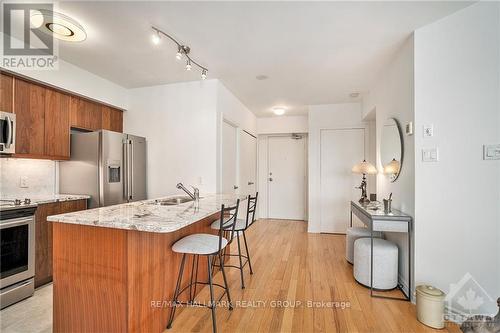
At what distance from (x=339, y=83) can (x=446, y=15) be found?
1553 mm

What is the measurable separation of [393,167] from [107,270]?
2.82 m

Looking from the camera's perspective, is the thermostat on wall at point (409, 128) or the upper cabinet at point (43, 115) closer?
the thermostat on wall at point (409, 128)

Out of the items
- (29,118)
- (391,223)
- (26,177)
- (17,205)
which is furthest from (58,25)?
(391,223)

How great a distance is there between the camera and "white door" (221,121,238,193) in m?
3.81

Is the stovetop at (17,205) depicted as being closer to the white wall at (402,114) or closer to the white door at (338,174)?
the white wall at (402,114)

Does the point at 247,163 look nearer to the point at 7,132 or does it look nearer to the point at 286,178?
the point at 286,178

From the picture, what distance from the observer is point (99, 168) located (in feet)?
9.97

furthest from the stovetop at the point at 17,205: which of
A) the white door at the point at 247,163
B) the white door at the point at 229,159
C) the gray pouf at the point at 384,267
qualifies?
the gray pouf at the point at 384,267

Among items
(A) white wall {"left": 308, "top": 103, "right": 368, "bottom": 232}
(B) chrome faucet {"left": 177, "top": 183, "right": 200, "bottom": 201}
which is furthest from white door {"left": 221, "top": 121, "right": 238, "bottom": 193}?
(A) white wall {"left": 308, "top": 103, "right": 368, "bottom": 232}

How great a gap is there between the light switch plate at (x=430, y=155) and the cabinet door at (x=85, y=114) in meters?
4.00

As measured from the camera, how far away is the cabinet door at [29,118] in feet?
8.34

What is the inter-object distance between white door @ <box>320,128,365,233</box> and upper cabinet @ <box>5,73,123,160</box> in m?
4.03

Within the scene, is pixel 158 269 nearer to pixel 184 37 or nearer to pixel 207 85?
pixel 184 37

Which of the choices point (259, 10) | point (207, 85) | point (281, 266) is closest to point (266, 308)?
point (281, 266)
